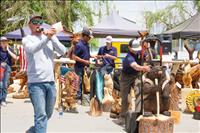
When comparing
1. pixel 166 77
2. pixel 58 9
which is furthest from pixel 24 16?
pixel 166 77

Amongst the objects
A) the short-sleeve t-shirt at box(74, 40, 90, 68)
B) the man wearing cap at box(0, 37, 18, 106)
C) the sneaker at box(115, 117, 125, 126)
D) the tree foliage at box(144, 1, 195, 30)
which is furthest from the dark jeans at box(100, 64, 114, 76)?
the tree foliage at box(144, 1, 195, 30)

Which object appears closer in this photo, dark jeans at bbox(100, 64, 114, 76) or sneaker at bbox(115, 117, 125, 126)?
sneaker at bbox(115, 117, 125, 126)

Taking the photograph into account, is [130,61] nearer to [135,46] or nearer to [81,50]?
[135,46]

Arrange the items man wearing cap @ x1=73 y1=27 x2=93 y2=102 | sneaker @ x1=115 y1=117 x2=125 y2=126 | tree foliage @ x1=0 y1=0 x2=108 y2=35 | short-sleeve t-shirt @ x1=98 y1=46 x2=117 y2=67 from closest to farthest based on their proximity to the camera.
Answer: sneaker @ x1=115 y1=117 x2=125 y2=126 < man wearing cap @ x1=73 y1=27 x2=93 y2=102 < short-sleeve t-shirt @ x1=98 y1=46 x2=117 y2=67 < tree foliage @ x1=0 y1=0 x2=108 y2=35

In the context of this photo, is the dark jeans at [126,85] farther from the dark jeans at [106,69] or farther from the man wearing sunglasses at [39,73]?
the man wearing sunglasses at [39,73]

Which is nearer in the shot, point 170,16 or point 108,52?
point 108,52

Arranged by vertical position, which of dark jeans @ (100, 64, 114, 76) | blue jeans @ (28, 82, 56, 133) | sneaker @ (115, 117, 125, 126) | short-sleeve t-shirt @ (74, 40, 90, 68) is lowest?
sneaker @ (115, 117, 125, 126)

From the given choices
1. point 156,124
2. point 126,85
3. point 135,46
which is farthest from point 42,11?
point 156,124

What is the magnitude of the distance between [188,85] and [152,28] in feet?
80.0

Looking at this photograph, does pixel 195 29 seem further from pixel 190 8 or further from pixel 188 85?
pixel 190 8

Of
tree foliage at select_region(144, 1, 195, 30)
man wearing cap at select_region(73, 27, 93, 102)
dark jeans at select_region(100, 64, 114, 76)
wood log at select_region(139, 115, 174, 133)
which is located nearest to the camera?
wood log at select_region(139, 115, 174, 133)

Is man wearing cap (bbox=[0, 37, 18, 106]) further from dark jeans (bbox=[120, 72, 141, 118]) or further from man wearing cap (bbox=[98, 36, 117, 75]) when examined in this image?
dark jeans (bbox=[120, 72, 141, 118])

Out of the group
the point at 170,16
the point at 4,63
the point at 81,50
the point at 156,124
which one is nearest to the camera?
the point at 156,124

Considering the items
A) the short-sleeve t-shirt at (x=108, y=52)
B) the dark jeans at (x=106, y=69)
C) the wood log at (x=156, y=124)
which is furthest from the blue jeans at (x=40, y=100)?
the short-sleeve t-shirt at (x=108, y=52)
